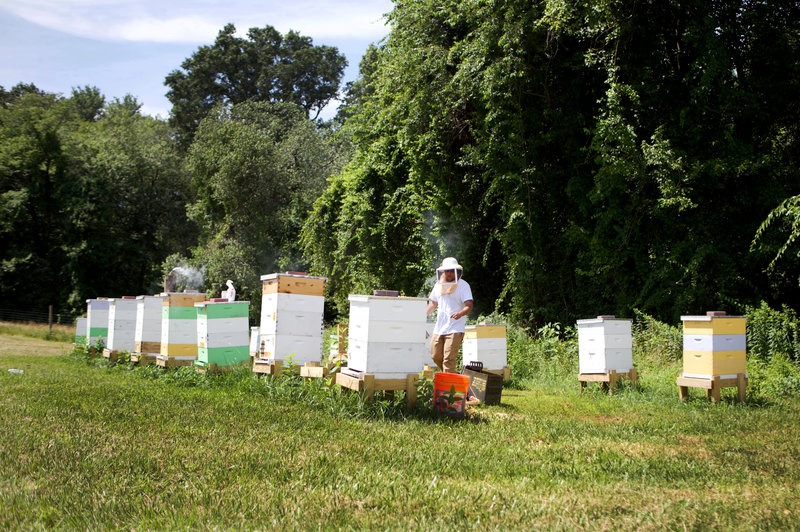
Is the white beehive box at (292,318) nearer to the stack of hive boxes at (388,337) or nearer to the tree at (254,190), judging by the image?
the stack of hive boxes at (388,337)

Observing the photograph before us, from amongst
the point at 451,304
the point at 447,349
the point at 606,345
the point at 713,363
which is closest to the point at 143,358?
the point at 447,349

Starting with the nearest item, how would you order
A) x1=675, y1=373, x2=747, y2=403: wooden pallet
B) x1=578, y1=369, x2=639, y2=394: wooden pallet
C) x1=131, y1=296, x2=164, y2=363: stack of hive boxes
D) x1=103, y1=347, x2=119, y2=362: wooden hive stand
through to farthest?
x1=675, y1=373, x2=747, y2=403: wooden pallet, x1=578, y1=369, x2=639, y2=394: wooden pallet, x1=131, y1=296, x2=164, y2=363: stack of hive boxes, x1=103, y1=347, x2=119, y2=362: wooden hive stand

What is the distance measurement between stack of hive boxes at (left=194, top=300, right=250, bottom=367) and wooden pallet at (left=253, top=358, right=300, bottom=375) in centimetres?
123

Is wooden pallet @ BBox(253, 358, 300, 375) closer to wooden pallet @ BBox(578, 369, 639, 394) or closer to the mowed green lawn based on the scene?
the mowed green lawn

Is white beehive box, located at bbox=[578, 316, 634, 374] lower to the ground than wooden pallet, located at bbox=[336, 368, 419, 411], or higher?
higher

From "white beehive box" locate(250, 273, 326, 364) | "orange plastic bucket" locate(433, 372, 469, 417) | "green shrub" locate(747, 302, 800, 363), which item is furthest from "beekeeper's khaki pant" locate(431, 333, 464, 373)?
"green shrub" locate(747, 302, 800, 363)

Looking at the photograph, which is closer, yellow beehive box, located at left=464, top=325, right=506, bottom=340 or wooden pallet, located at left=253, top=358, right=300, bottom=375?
wooden pallet, located at left=253, top=358, right=300, bottom=375

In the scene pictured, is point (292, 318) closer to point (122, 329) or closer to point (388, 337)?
point (388, 337)

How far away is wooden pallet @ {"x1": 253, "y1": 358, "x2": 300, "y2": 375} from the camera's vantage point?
9.20 m

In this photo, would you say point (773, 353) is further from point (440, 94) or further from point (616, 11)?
point (440, 94)

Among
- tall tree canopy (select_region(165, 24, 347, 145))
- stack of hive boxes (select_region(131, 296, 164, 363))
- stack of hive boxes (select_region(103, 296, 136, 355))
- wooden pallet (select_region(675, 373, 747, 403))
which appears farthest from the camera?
tall tree canopy (select_region(165, 24, 347, 145))

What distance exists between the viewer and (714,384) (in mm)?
A: 9133

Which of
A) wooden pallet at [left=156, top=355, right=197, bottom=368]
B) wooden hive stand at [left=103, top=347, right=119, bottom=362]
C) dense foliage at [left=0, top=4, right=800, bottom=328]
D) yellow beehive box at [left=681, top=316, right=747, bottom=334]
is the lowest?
wooden hive stand at [left=103, top=347, right=119, bottom=362]

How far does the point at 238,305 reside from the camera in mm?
11094
